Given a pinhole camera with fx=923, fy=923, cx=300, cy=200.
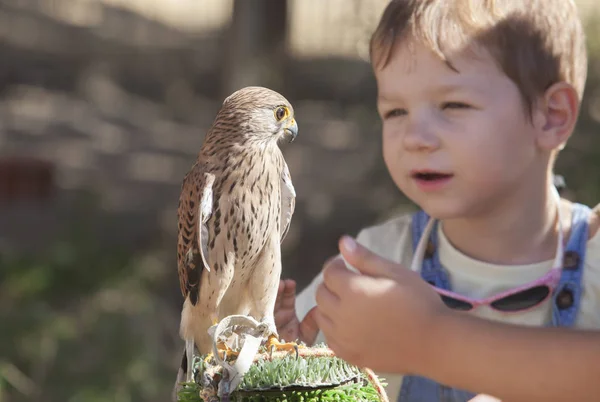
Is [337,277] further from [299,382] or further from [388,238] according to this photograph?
[388,238]

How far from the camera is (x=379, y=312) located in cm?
124

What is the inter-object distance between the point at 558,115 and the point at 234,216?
838mm

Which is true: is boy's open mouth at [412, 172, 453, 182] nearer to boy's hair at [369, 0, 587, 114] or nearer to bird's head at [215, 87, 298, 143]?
boy's hair at [369, 0, 587, 114]

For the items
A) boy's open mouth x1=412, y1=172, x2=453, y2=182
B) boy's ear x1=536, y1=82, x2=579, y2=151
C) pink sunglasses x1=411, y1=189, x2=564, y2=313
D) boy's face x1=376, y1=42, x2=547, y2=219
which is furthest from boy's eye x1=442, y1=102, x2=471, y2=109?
pink sunglasses x1=411, y1=189, x2=564, y2=313

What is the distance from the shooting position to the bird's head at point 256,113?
1488 mm

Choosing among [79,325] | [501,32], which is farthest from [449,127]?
[79,325]

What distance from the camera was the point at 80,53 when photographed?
30.0 ft

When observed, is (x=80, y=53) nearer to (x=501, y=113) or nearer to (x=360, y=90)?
(x=360, y=90)

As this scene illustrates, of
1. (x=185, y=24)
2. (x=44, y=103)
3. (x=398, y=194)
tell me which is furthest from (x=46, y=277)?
(x=185, y=24)

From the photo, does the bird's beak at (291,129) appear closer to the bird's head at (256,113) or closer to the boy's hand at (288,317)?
the bird's head at (256,113)

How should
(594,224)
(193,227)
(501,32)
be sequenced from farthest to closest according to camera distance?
(594,224)
(501,32)
(193,227)

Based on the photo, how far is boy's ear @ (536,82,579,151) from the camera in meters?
1.98

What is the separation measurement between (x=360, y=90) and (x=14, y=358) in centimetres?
356

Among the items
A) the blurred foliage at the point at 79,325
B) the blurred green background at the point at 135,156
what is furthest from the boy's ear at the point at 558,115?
the blurred foliage at the point at 79,325
